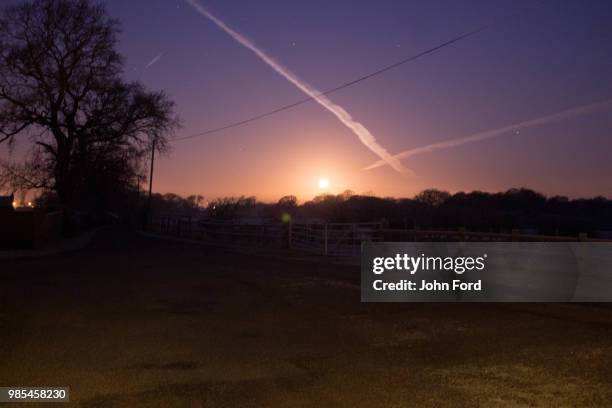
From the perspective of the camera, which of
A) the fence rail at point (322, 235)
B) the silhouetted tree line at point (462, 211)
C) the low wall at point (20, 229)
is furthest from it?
the silhouetted tree line at point (462, 211)

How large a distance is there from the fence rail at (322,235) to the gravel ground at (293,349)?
4.43 metres

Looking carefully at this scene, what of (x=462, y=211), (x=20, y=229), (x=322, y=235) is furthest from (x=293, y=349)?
(x=462, y=211)

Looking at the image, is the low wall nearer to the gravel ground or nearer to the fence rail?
the fence rail

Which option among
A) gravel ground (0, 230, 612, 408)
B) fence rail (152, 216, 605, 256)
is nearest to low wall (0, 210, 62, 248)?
fence rail (152, 216, 605, 256)

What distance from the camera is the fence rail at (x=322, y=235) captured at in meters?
16.0

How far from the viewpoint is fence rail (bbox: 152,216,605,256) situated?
1600 cm

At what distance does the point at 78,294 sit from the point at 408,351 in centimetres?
800

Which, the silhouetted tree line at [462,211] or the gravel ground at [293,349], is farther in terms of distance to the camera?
the silhouetted tree line at [462,211]

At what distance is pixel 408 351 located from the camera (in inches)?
292

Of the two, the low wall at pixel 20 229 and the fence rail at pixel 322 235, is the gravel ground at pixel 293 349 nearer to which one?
the fence rail at pixel 322 235

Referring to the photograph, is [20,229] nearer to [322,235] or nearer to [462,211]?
[322,235]

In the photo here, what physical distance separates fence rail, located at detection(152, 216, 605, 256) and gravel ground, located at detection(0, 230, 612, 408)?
443 cm

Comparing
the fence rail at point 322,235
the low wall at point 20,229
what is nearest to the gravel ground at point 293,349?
the fence rail at point 322,235

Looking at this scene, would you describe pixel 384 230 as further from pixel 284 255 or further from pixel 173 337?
pixel 173 337
